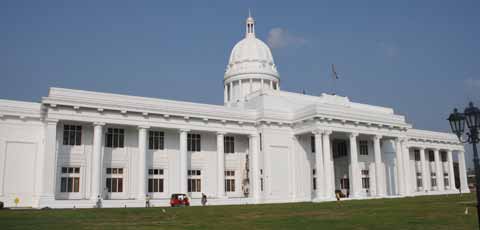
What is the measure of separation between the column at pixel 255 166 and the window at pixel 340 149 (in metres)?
13.0

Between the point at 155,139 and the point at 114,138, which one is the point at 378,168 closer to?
the point at 155,139

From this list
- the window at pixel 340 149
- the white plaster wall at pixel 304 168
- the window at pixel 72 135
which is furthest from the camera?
the window at pixel 340 149

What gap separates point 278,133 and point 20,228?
3511cm

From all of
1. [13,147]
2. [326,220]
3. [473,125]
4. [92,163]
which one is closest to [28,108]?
[13,147]

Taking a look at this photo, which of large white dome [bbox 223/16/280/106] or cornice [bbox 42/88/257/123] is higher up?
large white dome [bbox 223/16/280/106]

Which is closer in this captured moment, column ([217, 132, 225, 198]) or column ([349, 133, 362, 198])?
column ([217, 132, 225, 198])

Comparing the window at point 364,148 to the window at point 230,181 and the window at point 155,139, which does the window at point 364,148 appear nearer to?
the window at point 230,181

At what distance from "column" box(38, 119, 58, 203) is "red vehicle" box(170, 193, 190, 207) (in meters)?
10.8

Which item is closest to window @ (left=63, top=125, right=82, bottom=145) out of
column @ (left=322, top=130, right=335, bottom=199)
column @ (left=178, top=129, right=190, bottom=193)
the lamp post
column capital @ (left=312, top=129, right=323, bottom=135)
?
column @ (left=178, top=129, right=190, bottom=193)

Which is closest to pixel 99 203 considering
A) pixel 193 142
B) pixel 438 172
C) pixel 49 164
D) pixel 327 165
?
pixel 49 164

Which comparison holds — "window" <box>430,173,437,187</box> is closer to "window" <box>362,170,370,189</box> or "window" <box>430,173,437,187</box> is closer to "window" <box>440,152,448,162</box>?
"window" <box>440,152,448,162</box>

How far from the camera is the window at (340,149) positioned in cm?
5859

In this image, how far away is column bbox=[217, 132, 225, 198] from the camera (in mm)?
47594

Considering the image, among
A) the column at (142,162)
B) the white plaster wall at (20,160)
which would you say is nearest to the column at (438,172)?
the column at (142,162)
